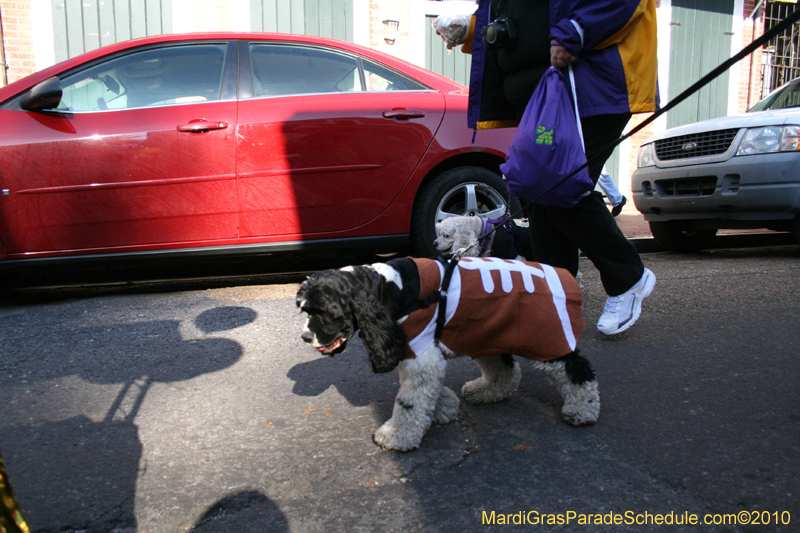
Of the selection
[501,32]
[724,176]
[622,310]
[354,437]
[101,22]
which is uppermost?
[101,22]

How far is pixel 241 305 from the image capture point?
12.5 feet

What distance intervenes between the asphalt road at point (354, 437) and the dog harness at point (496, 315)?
35 cm

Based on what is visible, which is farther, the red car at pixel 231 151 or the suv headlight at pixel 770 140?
the suv headlight at pixel 770 140

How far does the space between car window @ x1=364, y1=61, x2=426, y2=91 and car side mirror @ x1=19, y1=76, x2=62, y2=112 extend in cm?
212

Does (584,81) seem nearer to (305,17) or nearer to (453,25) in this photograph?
(453,25)

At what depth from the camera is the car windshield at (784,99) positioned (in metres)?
5.91

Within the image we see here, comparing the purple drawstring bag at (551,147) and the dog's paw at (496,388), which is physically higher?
the purple drawstring bag at (551,147)

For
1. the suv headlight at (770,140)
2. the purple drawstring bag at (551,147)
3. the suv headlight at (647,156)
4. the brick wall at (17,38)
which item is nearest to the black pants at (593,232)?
the purple drawstring bag at (551,147)

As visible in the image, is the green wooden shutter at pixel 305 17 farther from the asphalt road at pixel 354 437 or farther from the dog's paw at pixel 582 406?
the dog's paw at pixel 582 406

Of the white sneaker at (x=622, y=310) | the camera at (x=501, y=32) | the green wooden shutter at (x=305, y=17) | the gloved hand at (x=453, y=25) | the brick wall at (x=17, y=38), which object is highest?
the green wooden shutter at (x=305, y=17)

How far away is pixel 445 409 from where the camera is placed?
2.24 metres

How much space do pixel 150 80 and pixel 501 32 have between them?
2.68 m

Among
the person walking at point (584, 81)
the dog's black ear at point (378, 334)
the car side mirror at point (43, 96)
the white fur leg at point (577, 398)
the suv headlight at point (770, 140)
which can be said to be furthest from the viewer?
the suv headlight at point (770, 140)

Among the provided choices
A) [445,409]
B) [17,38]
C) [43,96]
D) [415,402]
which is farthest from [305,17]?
[415,402]
